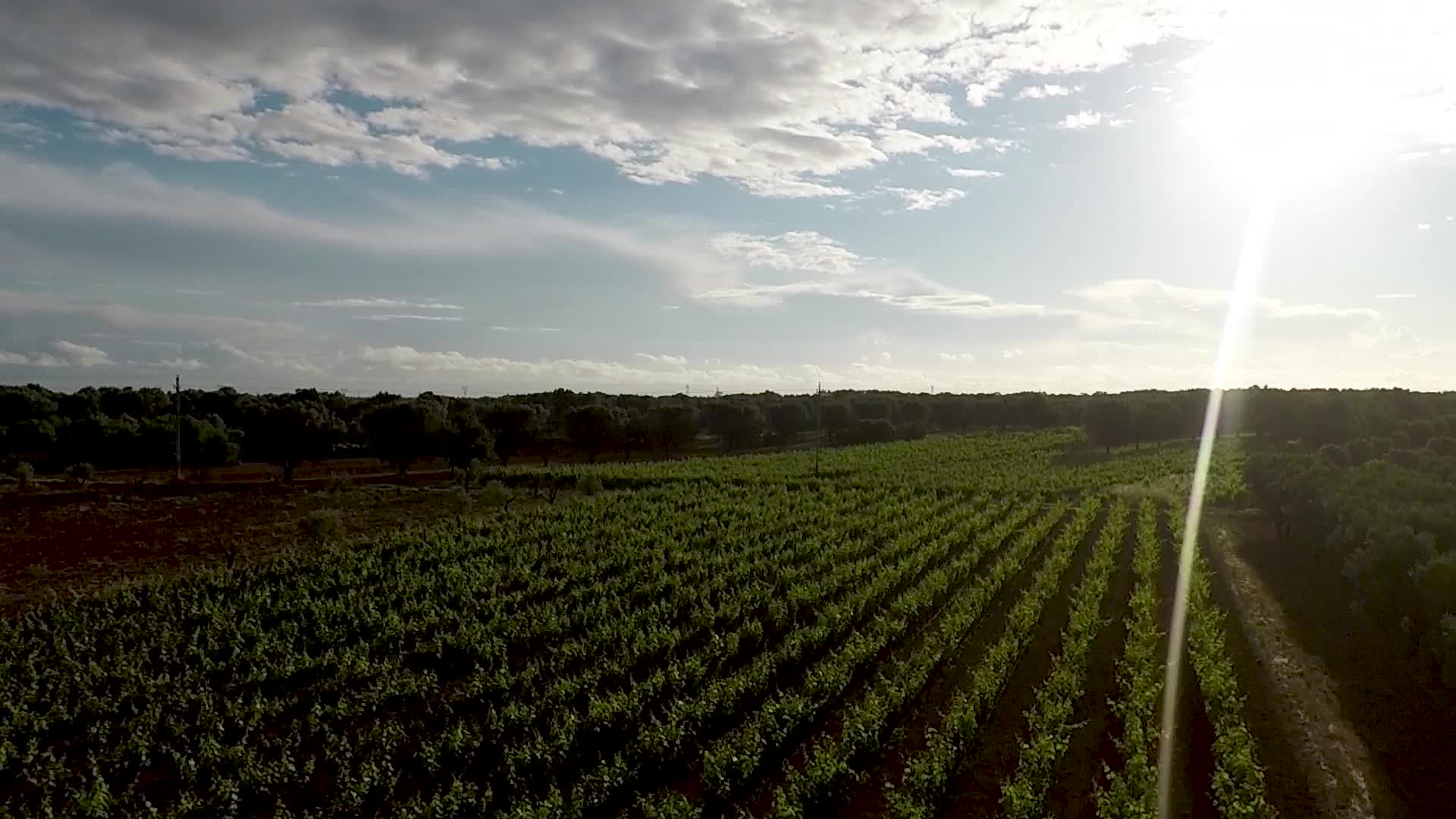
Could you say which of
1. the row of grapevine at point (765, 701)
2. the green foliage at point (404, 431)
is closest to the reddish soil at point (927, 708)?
the row of grapevine at point (765, 701)

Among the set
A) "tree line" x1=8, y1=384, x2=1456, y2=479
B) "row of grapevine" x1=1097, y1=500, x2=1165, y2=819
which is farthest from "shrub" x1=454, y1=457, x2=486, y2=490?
"row of grapevine" x1=1097, y1=500, x2=1165, y2=819

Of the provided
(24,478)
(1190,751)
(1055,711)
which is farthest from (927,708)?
(24,478)

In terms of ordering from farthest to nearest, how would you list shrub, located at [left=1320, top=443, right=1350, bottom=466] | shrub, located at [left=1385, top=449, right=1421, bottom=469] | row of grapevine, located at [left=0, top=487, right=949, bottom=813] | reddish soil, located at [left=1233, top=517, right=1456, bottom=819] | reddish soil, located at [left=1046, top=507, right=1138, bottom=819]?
1. shrub, located at [left=1320, top=443, right=1350, bottom=466]
2. shrub, located at [left=1385, top=449, right=1421, bottom=469]
3. reddish soil, located at [left=1233, top=517, right=1456, bottom=819]
4. row of grapevine, located at [left=0, top=487, right=949, bottom=813]
5. reddish soil, located at [left=1046, top=507, right=1138, bottom=819]

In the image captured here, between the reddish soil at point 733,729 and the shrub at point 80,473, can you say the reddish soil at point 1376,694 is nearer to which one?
the reddish soil at point 733,729

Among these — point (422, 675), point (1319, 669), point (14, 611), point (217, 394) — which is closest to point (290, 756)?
point (422, 675)

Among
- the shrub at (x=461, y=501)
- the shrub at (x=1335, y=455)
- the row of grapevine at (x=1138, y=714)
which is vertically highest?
the shrub at (x=1335, y=455)

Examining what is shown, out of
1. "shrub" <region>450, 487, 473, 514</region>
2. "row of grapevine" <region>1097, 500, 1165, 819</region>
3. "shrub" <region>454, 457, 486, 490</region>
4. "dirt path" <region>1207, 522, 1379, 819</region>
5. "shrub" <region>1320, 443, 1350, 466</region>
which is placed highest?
"shrub" <region>1320, 443, 1350, 466</region>

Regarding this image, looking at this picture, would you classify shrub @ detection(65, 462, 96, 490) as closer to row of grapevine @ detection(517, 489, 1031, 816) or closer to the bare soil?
row of grapevine @ detection(517, 489, 1031, 816)
